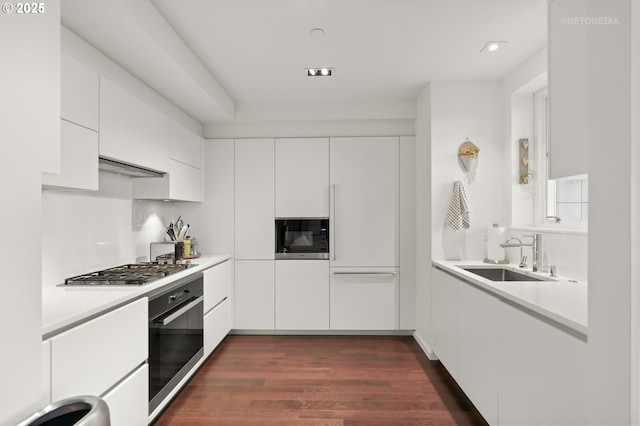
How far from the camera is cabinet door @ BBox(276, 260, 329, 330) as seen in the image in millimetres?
3596

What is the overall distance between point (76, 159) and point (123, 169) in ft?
2.08

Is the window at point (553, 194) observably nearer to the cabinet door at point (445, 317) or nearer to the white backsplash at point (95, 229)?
the cabinet door at point (445, 317)

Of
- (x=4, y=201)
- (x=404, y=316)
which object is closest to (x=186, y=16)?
(x=4, y=201)

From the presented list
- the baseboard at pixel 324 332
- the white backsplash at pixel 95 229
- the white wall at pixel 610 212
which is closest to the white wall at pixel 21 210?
the white backsplash at pixel 95 229

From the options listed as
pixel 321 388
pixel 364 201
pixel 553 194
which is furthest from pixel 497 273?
pixel 321 388

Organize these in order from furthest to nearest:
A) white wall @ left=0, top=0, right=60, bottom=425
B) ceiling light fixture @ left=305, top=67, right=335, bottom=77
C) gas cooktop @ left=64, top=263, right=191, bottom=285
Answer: ceiling light fixture @ left=305, top=67, right=335, bottom=77
gas cooktop @ left=64, top=263, right=191, bottom=285
white wall @ left=0, top=0, right=60, bottom=425

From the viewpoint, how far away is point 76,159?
5.65ft

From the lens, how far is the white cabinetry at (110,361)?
133 cm

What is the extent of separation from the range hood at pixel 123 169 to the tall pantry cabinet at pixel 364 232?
1.77 metres

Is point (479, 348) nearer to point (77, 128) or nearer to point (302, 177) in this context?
point (302, 177)

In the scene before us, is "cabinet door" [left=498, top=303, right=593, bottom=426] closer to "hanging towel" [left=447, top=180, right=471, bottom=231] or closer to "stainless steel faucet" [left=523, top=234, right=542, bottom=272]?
"stainless steel faucet" [left=523, top=234, right=542, bottom=272]

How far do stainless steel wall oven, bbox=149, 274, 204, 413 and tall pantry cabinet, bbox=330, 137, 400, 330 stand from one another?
1466 millimetres

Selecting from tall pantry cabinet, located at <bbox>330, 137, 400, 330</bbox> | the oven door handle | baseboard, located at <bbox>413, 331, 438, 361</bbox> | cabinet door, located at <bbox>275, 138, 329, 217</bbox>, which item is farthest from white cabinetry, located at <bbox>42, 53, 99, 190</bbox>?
baseboard, located at <bbox>413, 331, 438, 361</bbox>

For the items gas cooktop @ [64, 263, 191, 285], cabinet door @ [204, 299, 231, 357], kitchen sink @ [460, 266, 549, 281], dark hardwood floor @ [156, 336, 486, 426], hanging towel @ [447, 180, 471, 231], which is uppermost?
hanging towel @ [447, 180, 471, 231]
